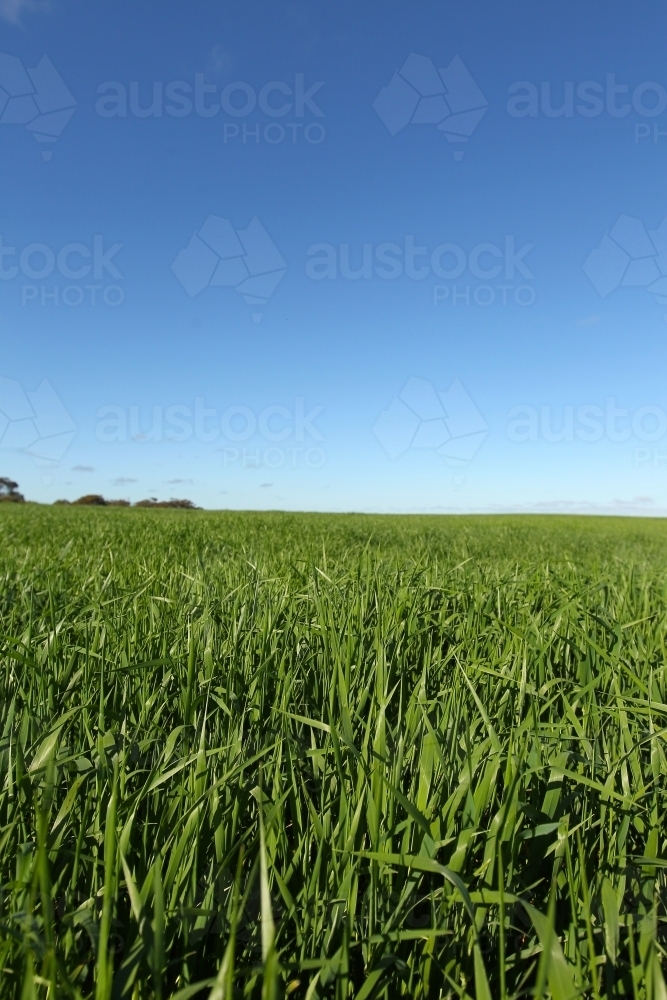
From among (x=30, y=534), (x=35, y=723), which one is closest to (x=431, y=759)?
(x=35, y=723)

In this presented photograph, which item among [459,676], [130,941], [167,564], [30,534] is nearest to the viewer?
[130,941]

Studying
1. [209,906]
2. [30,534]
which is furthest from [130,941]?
[30,534]

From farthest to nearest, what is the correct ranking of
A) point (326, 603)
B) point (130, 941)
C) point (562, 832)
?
point (326, 603)
point (562, 832)
point (130, 941)

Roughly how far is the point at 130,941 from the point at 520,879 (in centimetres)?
70

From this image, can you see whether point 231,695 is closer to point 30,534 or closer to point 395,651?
point 395,651

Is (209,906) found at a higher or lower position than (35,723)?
lower

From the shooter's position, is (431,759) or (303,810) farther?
(303,810)

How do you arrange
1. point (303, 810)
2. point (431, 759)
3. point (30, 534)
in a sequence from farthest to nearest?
point (30, 534) < point (303, 810) < point (431, 759)

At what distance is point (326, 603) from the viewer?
7.30ft

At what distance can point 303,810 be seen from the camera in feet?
4.45

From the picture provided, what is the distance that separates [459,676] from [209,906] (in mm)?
990

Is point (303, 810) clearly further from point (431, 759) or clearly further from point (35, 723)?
point (35, 723)

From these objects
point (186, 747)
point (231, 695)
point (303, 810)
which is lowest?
point (303, 810)

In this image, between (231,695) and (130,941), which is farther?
(231,695)
